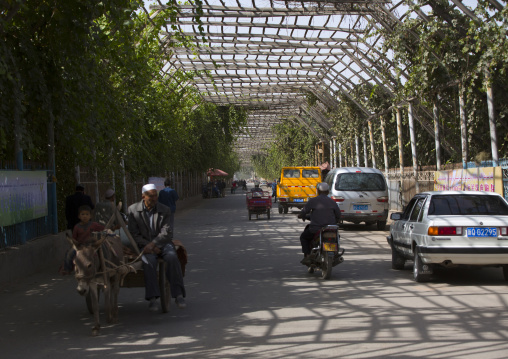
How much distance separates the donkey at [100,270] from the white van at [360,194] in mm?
13523

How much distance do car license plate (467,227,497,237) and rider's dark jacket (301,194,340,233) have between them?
2.45 meters

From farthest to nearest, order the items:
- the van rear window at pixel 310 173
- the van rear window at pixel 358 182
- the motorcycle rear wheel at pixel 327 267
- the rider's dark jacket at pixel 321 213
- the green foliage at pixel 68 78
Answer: the van rear window at pixel 310 173 < the van rear window at pixel 358 182 < the rider's dark jacket at pixel 321 213 < the motorcycle rear wheel at pixel 327 267 < the green foliage at pixel 68 78

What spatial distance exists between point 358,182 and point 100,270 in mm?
14903

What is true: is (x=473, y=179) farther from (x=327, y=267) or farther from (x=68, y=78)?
(x=68, y=78)

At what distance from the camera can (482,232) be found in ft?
32.1

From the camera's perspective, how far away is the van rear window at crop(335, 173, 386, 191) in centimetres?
2131

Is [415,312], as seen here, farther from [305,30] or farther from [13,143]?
[305,30]

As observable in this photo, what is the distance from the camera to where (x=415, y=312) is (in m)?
7.97

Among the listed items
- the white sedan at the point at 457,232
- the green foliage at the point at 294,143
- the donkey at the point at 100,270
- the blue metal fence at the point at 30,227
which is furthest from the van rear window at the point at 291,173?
the green foliage at the point at 294,143

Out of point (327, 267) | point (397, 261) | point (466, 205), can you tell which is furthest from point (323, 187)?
point (466, 205)

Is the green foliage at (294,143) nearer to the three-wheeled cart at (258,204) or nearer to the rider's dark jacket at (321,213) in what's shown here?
the three-wheeled cart at (258,204)

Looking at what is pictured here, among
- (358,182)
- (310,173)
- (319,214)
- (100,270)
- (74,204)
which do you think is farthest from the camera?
(310,173)

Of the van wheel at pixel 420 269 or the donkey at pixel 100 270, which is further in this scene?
the van wheel at pixel 420 269

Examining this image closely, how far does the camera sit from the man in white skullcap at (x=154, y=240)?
7.96 metres
